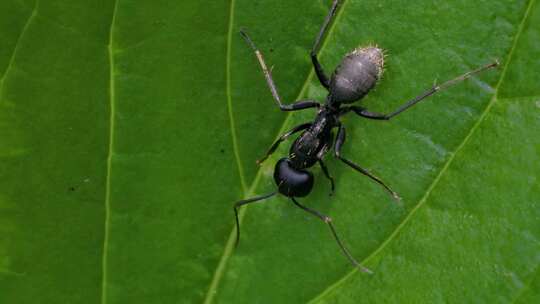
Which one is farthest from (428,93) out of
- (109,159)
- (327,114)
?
(109,159)

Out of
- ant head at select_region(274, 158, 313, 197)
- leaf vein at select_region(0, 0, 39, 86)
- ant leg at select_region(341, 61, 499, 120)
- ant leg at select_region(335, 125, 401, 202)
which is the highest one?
leaf vein at select_region(0, 0, 39, 86)

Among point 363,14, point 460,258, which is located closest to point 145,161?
point 363,14

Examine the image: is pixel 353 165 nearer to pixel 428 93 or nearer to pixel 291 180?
pixel 291 180

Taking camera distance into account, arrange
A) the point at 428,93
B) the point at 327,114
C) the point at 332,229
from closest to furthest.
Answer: the point at 428,93 < the point at 332,229 < the point at 327,114

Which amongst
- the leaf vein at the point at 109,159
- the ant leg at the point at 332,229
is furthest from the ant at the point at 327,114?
the leaf vein at the point at 109,159

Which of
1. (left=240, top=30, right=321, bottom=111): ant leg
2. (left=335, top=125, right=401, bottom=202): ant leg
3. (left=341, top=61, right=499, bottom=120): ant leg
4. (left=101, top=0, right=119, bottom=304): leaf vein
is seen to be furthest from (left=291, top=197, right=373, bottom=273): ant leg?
(left=101, top=0, right=119, bottom=304): leaf vein

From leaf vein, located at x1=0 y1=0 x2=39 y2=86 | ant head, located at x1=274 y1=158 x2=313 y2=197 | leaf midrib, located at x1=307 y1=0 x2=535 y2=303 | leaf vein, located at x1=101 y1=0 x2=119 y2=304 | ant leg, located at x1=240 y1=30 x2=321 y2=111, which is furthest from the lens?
ant head, located at x1=274 y1=158 x2=313 y2=197

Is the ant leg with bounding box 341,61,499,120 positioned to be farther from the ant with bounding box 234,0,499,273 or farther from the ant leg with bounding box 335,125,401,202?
the ant leg with bounding box 335,125,401,202

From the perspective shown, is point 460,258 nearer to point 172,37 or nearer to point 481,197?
point 481,197
